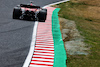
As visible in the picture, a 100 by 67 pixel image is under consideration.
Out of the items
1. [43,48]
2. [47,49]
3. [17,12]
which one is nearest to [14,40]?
[43,48]

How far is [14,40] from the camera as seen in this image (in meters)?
10.4

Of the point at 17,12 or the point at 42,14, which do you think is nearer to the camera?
the point at 17,12

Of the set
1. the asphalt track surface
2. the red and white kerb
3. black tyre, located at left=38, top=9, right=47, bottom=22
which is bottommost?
the red and white kerb

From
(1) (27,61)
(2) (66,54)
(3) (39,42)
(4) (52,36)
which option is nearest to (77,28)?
(4) (52,36)

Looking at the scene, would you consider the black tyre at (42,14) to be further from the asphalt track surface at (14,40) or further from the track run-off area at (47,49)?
the asphalt track surface at (14,40)

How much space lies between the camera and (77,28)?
43.4 ft

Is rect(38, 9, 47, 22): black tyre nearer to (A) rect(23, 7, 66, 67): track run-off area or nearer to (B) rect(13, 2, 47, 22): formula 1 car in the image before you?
(B) rect(13, 2, 47, 22): formula 1 car

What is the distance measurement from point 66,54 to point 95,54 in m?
1.40

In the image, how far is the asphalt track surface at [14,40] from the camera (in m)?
8.17

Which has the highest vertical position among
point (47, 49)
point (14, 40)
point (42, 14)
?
point (42, 14)

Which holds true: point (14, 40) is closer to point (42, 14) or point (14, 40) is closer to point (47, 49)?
point (47, 49)

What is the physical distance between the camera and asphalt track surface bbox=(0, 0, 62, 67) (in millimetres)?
8168

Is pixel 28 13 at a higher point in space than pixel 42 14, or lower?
higher

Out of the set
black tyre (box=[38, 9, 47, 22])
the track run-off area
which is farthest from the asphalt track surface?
black tyre (box=[38, 9, 47, 22])
